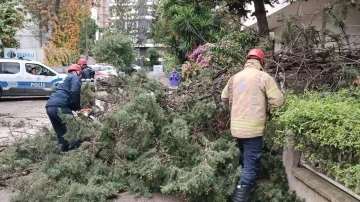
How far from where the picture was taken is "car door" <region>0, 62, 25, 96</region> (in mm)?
16625

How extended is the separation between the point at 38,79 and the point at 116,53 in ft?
38.4

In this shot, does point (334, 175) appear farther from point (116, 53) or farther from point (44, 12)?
point (44, 12)

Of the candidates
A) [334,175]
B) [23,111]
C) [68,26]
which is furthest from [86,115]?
[68,26]

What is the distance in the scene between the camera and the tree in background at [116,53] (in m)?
6.54

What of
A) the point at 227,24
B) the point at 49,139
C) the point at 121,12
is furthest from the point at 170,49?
the point at 121,12

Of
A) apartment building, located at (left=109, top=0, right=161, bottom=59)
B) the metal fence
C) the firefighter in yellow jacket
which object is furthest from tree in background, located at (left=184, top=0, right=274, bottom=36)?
apartment building, located at (left=109, top=0, right=161, bottom=59)

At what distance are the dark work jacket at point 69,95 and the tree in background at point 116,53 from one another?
0.68 metres

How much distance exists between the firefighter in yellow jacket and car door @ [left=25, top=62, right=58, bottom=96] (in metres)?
14.3

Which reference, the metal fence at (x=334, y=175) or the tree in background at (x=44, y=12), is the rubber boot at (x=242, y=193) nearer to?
the metal fence at (x=334, y=175)

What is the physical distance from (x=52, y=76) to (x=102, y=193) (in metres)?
14.1

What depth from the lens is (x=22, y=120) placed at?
6.85 metres

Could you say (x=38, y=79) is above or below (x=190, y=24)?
below

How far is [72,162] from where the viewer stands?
16.1ft

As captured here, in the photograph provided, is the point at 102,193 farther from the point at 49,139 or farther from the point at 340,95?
the point at 340,95
